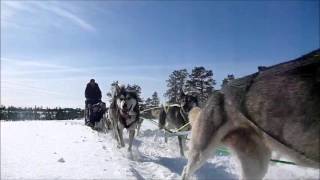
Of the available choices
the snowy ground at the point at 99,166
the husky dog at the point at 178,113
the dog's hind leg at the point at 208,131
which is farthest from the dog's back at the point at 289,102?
the husky dog at the point at 178,113

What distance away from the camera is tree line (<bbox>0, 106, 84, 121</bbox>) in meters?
42.5

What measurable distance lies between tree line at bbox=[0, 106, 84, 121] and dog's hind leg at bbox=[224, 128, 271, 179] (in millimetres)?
40417

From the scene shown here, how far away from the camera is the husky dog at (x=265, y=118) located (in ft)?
10.0

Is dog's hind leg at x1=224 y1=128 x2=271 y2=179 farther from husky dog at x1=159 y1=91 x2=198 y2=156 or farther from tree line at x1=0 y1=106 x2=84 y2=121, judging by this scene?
tree line at x1=0 y1=106 x2=84 y2=121

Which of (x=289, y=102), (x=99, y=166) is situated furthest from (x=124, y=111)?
(x=289, y=102)

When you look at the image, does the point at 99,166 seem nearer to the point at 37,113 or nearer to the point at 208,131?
the point at 208,131

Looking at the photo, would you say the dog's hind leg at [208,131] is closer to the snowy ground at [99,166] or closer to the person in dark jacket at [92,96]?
the snowy ground at [99,166]

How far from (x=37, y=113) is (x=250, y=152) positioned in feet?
137

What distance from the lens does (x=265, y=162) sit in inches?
150

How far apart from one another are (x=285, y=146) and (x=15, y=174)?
5136mm

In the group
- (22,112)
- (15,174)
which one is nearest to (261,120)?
(15,174)

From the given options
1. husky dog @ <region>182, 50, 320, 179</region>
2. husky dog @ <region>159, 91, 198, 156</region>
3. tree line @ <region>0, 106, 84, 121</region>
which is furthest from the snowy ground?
tree line @ <region>0, 106, 84, 121</region>

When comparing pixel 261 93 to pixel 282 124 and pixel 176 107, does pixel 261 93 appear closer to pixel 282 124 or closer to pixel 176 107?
pixel 282 124

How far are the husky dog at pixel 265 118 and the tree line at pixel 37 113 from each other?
40.4 meters
